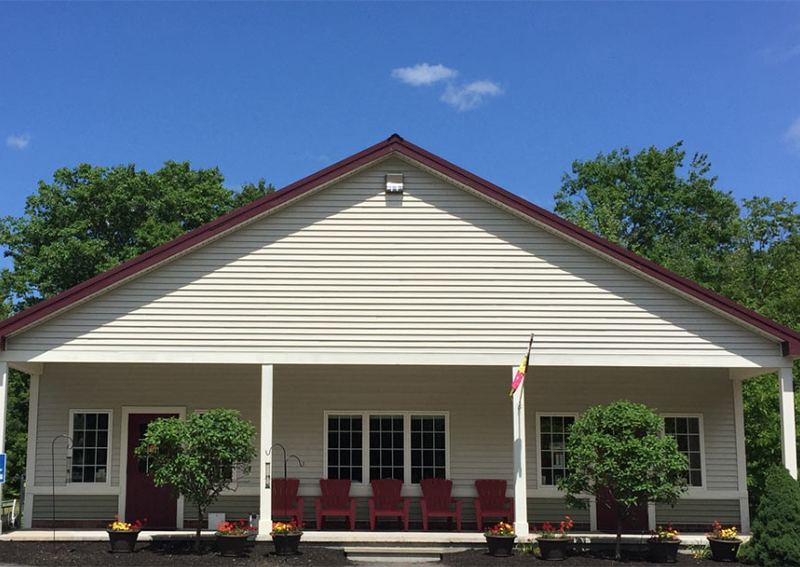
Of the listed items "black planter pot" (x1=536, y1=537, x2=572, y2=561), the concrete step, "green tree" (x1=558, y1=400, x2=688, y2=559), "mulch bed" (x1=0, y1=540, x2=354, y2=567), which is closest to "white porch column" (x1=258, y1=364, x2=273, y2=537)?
"mulch bed" (x1=0, y1=540, x2=354, y2=567)

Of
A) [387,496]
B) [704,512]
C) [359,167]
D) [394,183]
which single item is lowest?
[704,512]

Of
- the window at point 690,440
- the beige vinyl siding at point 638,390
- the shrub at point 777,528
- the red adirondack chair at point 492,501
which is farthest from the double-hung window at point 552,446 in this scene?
the shrub at point 777,528

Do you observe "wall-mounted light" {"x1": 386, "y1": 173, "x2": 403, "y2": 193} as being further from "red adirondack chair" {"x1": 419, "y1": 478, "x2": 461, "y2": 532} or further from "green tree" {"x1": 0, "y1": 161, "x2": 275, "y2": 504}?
"green tree" {"x1": 0, "y1": 161, "x2": 275, "y2": 504}

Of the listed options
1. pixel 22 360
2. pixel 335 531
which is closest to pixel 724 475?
pixel 335 531

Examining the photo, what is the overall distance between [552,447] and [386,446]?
298cm

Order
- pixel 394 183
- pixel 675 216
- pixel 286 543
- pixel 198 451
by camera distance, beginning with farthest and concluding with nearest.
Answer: pixel 675 216
pixel 394 183
pixel 198 451
pixel 286 543

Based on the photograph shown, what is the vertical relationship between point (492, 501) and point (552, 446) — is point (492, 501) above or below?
below

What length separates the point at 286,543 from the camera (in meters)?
12.7

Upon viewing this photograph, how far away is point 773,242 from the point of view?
37031mm

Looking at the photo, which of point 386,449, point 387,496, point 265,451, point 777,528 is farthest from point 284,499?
point 777,528

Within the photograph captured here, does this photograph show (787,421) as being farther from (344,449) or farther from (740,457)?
(344,449)

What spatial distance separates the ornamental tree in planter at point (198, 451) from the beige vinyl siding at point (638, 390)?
18.8 ft

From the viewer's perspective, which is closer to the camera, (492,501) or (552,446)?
(492,501)

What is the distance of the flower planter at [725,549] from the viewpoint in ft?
42.9
